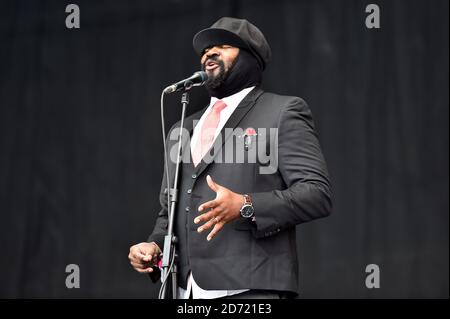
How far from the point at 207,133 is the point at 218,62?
0.79 ft

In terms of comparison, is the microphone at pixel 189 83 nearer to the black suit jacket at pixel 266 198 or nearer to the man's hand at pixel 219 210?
the black suit jacket at pixel 266 198

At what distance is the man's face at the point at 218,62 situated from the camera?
238 centimetres

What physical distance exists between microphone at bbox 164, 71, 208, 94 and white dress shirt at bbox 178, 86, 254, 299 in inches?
6.9

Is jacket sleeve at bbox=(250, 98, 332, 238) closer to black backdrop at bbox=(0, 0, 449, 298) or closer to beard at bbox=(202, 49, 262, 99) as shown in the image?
beard at bbox=(202, 49, 262, 99)

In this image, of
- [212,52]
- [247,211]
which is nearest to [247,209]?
[247,211]

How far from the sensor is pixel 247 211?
2.04 metres

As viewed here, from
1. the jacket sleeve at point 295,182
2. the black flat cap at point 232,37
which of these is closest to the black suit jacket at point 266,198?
the jacket sleeve at point 295,182

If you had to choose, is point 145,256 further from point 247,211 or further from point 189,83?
point 189,83

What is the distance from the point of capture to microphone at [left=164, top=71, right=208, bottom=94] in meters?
2.15

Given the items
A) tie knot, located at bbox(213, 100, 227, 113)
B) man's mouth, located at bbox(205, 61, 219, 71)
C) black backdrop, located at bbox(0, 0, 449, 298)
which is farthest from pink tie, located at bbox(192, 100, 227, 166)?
black backdrop, located at bbox(0, 0, 449, 298)

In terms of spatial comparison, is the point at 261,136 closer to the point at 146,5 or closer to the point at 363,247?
the point at 363,247

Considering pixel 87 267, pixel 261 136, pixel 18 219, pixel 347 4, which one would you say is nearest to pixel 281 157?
pixel 261 136

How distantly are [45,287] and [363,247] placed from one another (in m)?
1.83

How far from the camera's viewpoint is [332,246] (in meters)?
3.81
